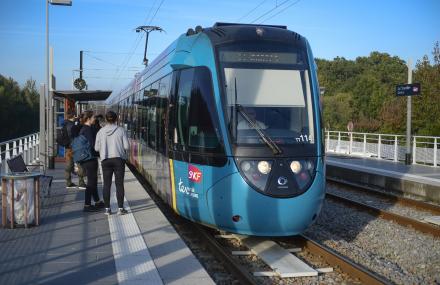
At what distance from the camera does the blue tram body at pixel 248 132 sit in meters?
7.22

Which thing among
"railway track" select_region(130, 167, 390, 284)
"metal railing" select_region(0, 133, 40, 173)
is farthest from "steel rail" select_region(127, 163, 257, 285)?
"metal railing" select_region(0, 133, 40, 173)

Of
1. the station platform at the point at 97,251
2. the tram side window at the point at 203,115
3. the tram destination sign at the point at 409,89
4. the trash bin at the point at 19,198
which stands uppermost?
the tram destination sign at the point at 409,89

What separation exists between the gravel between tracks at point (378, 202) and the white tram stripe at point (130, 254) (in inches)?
240

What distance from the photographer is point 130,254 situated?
22.4 feet

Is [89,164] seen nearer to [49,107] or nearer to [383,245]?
[383,245]

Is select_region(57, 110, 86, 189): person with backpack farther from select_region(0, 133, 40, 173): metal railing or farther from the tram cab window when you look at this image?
A: the tram cab window

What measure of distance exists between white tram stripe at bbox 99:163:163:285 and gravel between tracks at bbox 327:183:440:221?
20.0ft

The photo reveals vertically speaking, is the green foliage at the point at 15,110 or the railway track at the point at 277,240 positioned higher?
the green foliage at the point at 15,110

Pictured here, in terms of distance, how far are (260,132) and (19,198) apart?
12.4ft

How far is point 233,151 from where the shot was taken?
7.30 metres

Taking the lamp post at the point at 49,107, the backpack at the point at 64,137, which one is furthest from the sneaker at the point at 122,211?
the lamp post at the point at 49,107

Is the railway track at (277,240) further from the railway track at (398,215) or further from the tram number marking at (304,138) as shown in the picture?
the railway track at (398,215)

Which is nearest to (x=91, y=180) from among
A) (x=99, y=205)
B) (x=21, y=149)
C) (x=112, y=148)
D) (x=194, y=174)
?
(x=99, y=205)

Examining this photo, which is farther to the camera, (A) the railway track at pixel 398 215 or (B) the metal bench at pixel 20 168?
(A) the railway track at pixel 398 215
